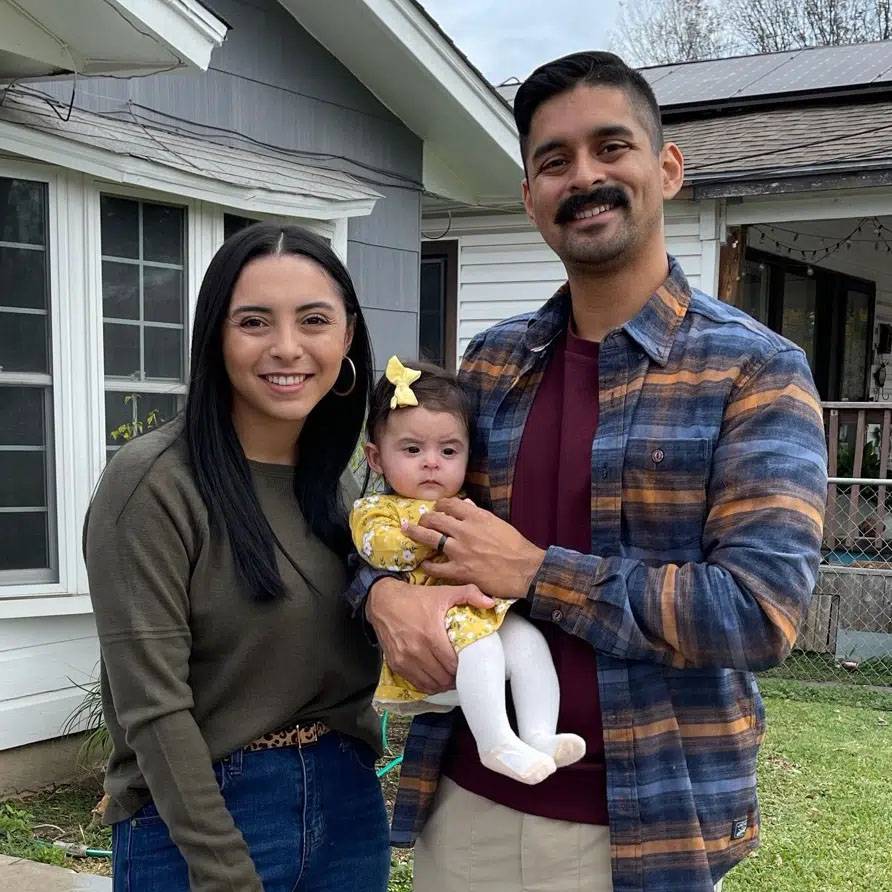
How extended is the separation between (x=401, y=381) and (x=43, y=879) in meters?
2.51

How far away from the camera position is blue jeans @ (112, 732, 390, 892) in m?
1.85

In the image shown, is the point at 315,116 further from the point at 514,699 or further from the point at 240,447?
the point at 514,699

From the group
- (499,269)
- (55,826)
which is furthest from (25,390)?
(499,269)

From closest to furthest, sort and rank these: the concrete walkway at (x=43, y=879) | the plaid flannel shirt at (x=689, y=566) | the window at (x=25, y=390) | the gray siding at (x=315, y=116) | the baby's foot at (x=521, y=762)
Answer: the plaid flannel shirt at (x=689, y=566) → the baby's foot at (x=521, y=762) → the concrete walkway at (x=43, y=879) → the window at (x=25, y=390) → the gray siding at (x=315, y=116)

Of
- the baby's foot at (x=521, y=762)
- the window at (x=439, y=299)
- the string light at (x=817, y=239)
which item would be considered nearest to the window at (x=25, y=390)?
the baby's foot at (x=521, y=762)

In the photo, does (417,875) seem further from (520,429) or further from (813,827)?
(813,827)

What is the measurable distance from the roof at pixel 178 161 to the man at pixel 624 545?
3.00 meters

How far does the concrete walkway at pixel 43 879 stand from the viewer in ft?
11.2

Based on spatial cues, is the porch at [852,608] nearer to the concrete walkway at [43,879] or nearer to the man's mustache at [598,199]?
the concrete walkway at [43,879]

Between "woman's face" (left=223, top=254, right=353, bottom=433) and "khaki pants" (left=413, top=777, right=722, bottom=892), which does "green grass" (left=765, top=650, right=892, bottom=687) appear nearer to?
"khaki pants" (left=413, top=777, right=722, bottom=892)

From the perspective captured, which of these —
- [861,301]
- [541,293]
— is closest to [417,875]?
[541,293]

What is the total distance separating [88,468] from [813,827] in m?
3.68

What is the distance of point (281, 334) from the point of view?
76.2 inches

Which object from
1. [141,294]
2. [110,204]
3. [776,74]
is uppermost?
[776,74]
